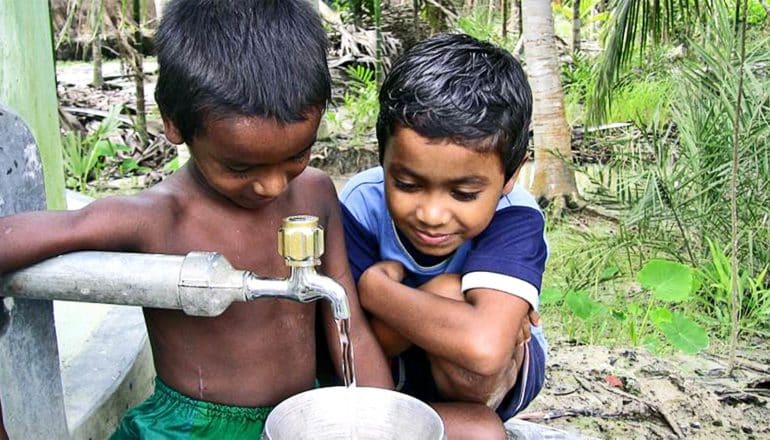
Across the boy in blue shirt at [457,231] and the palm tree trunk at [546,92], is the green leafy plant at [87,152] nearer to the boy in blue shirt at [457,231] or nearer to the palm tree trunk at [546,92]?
the palm tree trunk at [546,92]

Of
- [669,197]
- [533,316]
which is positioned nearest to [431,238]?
[533,316]

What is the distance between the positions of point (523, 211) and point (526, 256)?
12 centimetres

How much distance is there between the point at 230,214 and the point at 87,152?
545cm

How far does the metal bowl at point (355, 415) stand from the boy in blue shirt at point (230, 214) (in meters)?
0.34

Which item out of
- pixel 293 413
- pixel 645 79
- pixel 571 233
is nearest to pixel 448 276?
pixel 293 413

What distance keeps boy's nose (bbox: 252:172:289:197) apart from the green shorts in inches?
16.6

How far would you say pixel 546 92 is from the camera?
18.1ft

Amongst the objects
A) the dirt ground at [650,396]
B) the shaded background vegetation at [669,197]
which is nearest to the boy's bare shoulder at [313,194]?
the dirt ground at [650,396]

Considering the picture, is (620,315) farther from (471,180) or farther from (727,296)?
(471,180)

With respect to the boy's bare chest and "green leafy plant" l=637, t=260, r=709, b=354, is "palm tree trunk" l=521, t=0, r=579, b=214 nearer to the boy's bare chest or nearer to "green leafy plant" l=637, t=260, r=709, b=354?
"green leafy plant" l=637, t=260, r=709, b=354

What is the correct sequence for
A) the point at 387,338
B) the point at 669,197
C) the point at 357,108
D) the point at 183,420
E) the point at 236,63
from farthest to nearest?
the point at 357,108 < the point at 669,197 < the point at 387,338 < the point at 183,420 < the point at 236,63

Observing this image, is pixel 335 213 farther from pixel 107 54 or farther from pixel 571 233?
pixel 107 54

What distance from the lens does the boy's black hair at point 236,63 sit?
4.39 ft

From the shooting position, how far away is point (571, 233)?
5.23 m
